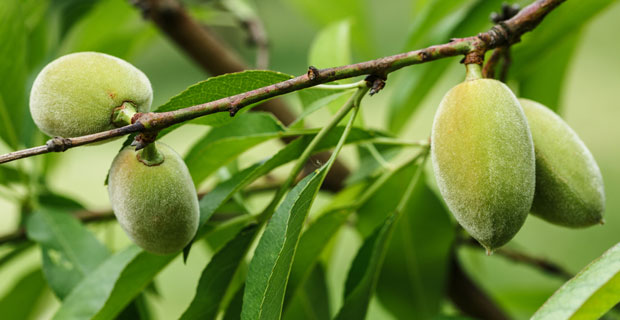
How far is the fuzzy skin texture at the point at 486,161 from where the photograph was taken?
1.13 ft

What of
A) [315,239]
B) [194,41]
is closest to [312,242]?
[315,239]

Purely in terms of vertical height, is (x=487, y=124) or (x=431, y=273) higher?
(x=487, y=124)

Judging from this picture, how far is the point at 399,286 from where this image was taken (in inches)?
26.2

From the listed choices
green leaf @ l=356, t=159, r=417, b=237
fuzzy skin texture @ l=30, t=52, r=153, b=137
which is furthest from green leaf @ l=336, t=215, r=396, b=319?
fuzzy skin texture @ l=30, t=52, r=153, b=137

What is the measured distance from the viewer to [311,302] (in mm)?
599

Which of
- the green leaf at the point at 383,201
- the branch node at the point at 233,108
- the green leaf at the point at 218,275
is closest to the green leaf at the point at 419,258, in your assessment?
the green leaf at the point at 383,201

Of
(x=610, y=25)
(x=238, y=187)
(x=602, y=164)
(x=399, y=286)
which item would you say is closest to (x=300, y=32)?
(x=610, y=25)

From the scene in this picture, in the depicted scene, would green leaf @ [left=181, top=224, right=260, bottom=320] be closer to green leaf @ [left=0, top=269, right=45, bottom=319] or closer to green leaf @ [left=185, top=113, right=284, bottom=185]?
green leaf @ [left=185, top=113, right=284, bottom=185]

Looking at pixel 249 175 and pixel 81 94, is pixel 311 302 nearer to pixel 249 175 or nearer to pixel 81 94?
pixel 249 175

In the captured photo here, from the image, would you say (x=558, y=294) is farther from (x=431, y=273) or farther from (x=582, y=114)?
(x=582, y=114)

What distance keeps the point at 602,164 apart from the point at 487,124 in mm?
1237

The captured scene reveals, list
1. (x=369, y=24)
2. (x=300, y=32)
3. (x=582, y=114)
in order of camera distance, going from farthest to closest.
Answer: (x=300, y=32) < (x=582, y=114) < (x=369, y=24)

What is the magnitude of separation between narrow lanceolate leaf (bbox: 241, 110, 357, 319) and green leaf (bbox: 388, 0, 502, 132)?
0.34 m

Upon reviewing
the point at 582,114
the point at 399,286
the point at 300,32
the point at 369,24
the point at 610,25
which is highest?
the point at 610,25
